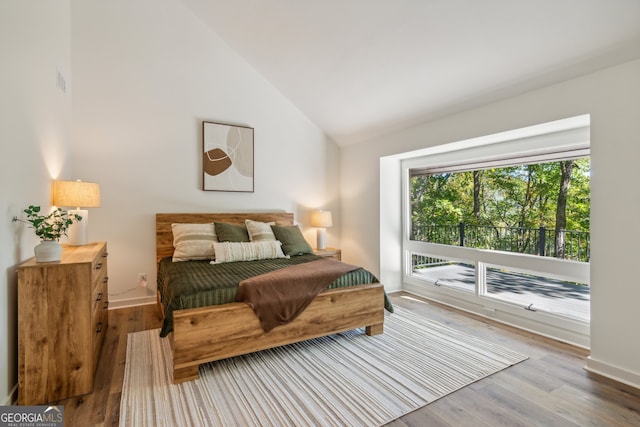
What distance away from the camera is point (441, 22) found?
96.2 inches

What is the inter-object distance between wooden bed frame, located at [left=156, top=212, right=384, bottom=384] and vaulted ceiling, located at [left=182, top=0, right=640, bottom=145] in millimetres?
1979

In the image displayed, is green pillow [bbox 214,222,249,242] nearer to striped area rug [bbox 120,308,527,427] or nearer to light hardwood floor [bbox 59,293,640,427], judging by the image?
striped area rug [bbox 120,308,527,427]

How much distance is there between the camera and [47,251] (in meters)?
1.94

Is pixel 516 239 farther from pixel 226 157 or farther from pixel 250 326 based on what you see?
pixel 226 157

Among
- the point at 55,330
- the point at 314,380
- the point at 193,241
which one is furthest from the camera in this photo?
the point at 193,241

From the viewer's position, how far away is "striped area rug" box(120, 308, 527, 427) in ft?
5.75

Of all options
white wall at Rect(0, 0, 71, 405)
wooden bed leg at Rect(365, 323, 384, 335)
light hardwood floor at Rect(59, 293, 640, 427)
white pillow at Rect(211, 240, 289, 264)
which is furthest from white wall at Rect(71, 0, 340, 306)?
wooden bed leg at Rect(365, 323, 384, 335)

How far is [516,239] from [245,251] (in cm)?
269

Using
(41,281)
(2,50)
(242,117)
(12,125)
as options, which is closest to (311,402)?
(41,281)

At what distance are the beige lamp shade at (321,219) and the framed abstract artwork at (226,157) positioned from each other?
0.95m

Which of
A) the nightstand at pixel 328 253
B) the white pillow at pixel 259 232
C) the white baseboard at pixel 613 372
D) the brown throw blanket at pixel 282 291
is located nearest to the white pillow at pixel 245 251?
the white pillow at pixel 259 232

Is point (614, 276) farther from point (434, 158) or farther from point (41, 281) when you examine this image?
point (41, 281)

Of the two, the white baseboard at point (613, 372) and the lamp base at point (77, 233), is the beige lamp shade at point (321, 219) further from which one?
the white baseboard at point (613, 372)

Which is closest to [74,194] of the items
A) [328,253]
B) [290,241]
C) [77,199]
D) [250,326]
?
[77,199]
